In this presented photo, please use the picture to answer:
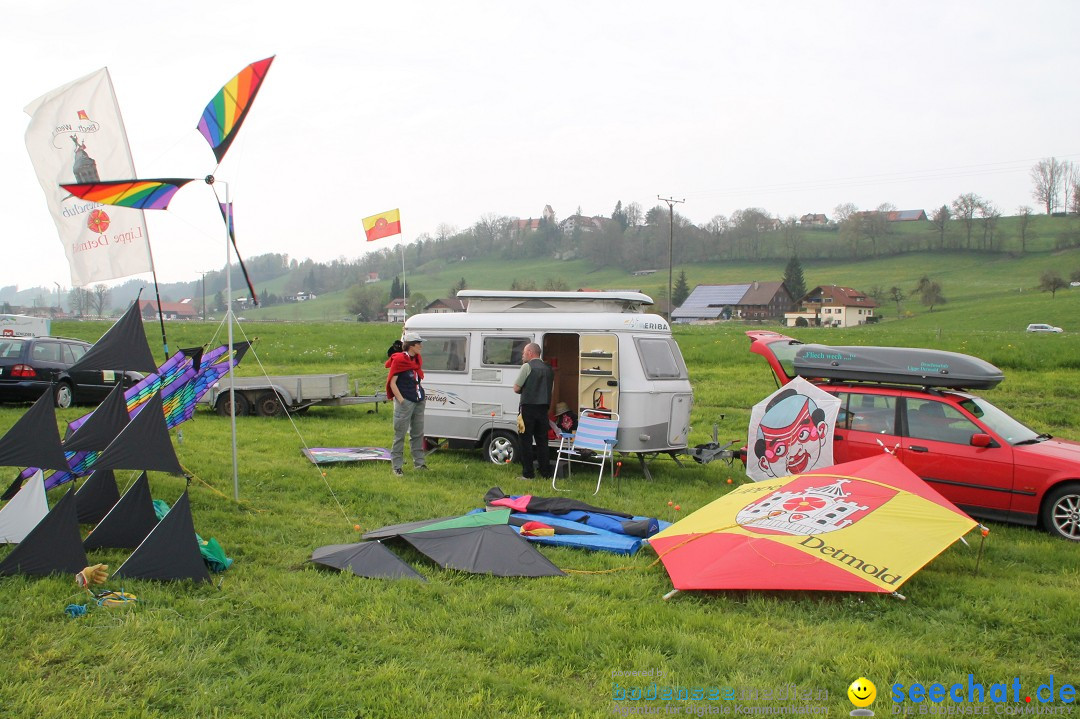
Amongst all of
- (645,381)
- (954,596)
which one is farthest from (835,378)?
(954,596)

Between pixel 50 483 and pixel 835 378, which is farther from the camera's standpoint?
pixel 835 378

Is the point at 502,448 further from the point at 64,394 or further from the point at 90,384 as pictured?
the point at 64,394

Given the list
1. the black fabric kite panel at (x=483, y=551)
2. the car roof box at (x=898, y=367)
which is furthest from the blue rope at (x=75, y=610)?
the car roof box at (x=898, y=367)

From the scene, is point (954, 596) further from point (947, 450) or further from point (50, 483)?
point (50, 483)

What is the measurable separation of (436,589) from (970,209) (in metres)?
109

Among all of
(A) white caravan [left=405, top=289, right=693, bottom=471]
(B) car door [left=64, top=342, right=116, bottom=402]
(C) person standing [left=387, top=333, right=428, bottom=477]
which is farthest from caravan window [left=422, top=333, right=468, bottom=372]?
(B) car door [left=64, top=342, right=116, bottom=402]

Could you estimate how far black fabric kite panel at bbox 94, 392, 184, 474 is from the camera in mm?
5902

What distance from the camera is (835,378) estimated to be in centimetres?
904

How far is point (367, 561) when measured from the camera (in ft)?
19.3

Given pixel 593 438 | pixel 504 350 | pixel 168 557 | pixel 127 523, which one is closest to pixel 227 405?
pixel 504 350

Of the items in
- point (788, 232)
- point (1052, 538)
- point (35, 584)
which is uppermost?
point (788, 232)

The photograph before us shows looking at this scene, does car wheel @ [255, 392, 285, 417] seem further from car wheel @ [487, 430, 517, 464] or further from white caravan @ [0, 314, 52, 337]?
white caravan @ [0, 314, 52, 337]

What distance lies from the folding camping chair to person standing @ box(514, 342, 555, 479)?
0.83 ft

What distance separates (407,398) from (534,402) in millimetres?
1681
